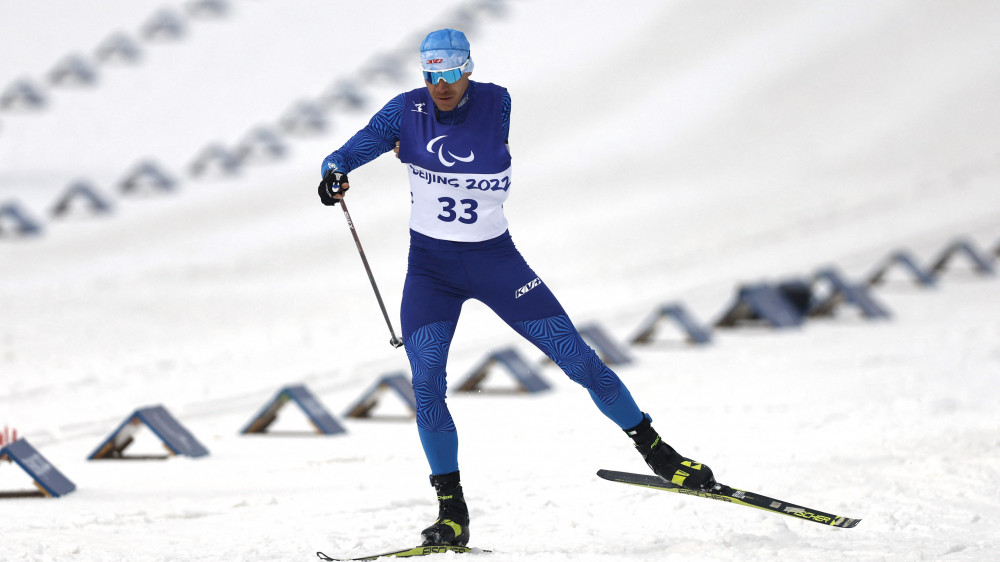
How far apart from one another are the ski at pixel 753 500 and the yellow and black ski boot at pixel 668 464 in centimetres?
3

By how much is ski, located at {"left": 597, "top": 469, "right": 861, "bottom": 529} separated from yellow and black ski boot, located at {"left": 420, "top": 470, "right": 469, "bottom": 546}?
631 millimetres

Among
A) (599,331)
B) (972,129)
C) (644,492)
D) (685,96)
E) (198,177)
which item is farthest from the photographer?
(685,96)

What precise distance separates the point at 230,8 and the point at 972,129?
1834 cm

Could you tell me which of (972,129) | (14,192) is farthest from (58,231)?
(972,129)

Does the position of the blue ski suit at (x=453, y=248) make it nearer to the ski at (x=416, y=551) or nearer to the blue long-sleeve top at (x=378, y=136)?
the blue long-sleeve top at (x=378, y=136)

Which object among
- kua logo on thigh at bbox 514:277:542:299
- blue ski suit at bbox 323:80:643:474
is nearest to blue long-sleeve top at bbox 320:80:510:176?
blue ski suit at bbox 323:80:643:474

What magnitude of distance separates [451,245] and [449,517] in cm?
100

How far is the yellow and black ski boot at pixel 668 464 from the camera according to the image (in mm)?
4238

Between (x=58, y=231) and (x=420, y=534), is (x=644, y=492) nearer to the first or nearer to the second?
(x=420, y=534)

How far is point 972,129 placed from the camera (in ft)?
74.2

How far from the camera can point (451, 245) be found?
4090mm

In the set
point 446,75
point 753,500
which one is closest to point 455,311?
point 446,75

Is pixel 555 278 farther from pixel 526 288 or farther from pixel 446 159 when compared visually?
pixel 446 159

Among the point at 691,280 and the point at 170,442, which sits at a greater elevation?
the point at 691,280
